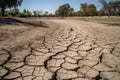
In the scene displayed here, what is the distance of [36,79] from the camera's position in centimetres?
234

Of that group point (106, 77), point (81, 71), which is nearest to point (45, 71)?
point (81, 71)

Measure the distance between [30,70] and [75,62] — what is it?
1031mm

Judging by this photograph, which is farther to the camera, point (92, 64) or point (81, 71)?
point (92, 64)

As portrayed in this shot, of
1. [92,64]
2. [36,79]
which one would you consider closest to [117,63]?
[92,64]

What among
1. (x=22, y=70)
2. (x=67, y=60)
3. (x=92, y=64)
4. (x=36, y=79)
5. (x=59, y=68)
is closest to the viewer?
(x=36, y=79)

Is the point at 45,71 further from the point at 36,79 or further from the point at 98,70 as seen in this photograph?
the point at 98,70

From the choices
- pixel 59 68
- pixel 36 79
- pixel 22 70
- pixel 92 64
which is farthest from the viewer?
pixel 92 64

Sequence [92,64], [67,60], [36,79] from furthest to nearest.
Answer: [67,60] < [92,64] < [36,79]

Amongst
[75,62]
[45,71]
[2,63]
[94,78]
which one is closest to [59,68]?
[45,71]

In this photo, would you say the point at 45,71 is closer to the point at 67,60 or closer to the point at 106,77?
the point at 67,60

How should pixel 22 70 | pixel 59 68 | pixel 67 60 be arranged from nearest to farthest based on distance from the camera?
pixel 22 70 < pixel 59 68 < pixel 67 60

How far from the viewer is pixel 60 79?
2.38 m

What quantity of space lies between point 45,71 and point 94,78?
2.83ft

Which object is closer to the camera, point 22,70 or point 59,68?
point 22,70
